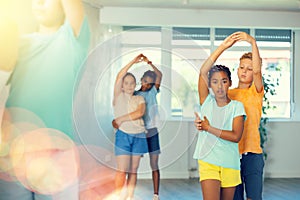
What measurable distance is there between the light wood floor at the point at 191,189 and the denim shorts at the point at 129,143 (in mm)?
2886

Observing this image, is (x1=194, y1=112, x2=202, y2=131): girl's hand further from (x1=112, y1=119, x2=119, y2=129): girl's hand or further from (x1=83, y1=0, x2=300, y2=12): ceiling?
(x1=83, y1=0, x2=300, y2=12): ceiling

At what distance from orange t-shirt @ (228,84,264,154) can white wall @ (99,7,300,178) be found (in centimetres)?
324

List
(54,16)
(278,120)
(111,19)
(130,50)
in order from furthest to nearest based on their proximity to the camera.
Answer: (278,120) < (111,19) < (54,16) < (130,50)

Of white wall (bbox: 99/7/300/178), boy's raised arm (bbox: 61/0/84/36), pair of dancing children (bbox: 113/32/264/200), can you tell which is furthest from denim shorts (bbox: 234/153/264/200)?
white wall (bbox: 99/7/300/178)

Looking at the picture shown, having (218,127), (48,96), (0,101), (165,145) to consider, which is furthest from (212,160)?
(0,101)

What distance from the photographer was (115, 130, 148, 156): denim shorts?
2025 mm

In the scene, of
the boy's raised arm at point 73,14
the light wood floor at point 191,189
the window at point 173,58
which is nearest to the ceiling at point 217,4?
the light wood floor at point 191,189

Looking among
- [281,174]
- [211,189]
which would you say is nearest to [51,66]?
[211,189]

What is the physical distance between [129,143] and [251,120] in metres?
0.96

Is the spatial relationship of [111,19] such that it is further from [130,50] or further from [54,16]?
[130,50]

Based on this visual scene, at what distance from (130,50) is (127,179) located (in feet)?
4.31

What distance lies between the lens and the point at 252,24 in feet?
21.4

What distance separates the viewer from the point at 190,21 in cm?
645

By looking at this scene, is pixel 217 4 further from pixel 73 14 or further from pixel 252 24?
pixel 73 14
